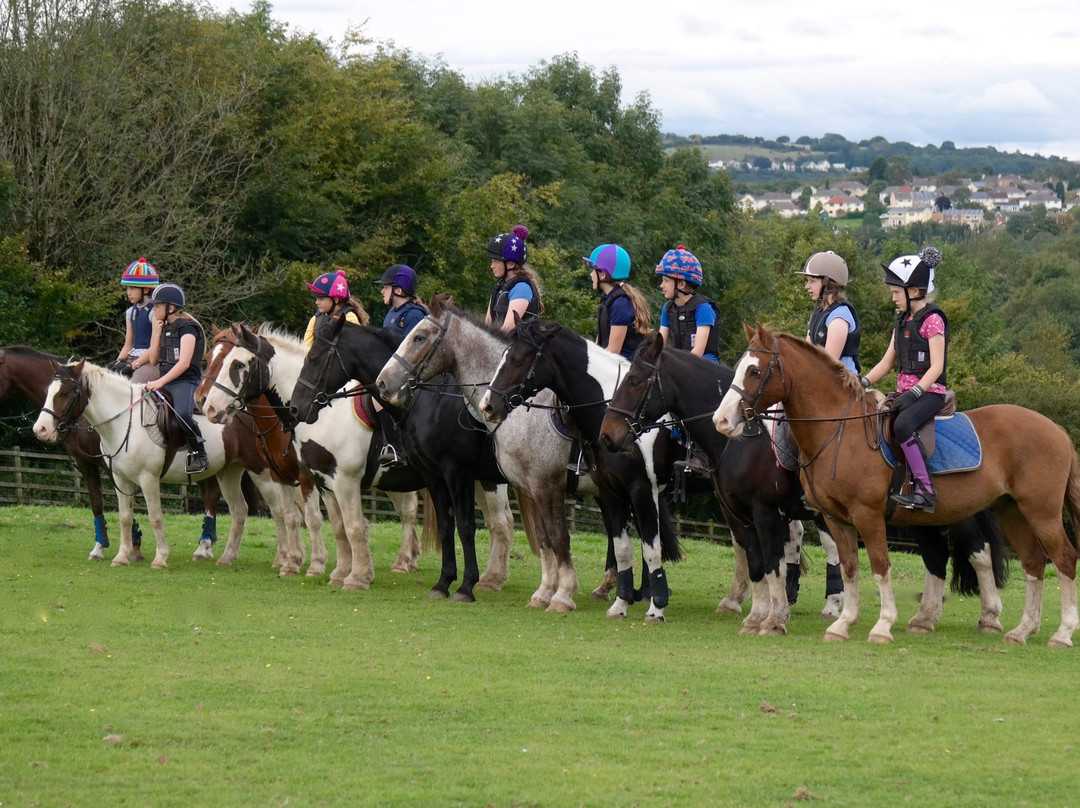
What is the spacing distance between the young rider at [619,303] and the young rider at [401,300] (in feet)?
7.75

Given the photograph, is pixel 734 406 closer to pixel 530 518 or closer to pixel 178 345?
pixel 530 518

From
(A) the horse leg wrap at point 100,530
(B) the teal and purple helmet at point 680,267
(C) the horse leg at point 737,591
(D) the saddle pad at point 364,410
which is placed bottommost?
(A) the horse leg wrap at point 100,530

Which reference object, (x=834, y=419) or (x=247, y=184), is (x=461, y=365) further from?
(x=247, y=184)

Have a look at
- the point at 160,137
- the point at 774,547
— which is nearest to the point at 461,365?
the point at 774,547

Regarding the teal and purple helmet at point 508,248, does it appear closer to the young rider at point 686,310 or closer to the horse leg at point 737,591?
the young rider at point 686,310

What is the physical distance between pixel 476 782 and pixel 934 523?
5885 millimetres

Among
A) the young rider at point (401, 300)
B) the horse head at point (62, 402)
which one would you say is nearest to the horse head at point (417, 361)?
the young rider at point (401, 300)

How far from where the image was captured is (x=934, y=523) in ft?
38.4

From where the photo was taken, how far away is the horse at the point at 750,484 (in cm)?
1192

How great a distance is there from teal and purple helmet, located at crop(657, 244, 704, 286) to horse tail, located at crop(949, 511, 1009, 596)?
3.45 metres

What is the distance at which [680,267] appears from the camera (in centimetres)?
1338

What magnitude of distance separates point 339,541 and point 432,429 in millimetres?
2370

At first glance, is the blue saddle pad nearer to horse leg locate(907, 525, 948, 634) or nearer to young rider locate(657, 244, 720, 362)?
horse leg locate(907, 525, 948, 634)

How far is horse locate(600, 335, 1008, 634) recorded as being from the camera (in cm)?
1192
